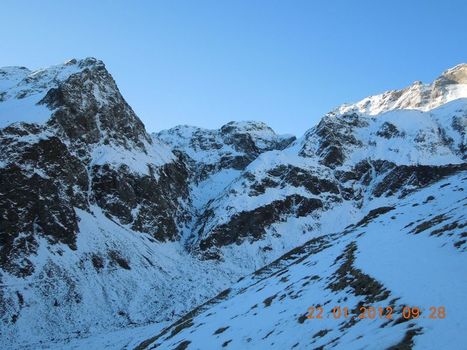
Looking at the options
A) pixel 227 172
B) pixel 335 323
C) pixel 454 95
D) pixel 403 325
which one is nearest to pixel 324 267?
pixel 335 323

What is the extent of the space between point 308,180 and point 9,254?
7279cm

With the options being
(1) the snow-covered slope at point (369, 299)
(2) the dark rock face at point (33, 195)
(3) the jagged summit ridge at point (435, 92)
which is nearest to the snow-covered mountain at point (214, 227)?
(1) the snow-covered slope at point (369, 299)

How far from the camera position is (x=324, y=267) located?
2891 cm

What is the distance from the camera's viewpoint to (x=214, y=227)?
335 feet

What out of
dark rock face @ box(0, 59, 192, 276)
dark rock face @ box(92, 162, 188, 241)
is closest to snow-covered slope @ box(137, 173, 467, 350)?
dark rock face @ box(0, 59, 192, 276)

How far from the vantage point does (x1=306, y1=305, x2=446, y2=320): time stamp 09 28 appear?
12500 mm

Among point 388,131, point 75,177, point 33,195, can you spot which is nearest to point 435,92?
point 388,131

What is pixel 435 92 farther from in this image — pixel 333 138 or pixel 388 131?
pixel 333 138

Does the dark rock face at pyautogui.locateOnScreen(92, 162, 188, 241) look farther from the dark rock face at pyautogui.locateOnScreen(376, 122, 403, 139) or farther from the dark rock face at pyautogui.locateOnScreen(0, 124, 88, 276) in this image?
the dark rock face at pyautogui.locateOnScreen(376, 122, 403, 139)

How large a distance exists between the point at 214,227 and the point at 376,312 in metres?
88.3

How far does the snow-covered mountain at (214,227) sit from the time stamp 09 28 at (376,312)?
0.31 m

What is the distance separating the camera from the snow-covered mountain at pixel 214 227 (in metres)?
19.5

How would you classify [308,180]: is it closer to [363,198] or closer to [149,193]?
[363,198]

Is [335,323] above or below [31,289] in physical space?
below
